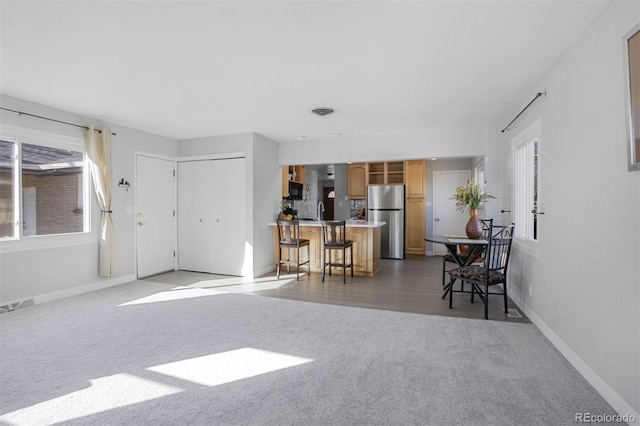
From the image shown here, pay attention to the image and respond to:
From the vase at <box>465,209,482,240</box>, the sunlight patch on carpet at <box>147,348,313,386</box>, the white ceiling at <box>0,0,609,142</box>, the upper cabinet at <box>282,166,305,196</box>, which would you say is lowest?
the sunlight patch on carpet at <box>147,348,313,386</box>

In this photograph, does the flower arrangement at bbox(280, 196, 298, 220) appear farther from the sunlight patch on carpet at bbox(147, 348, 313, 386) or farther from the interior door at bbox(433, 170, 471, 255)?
the interior door at bbox(433, 170, 471, 255)

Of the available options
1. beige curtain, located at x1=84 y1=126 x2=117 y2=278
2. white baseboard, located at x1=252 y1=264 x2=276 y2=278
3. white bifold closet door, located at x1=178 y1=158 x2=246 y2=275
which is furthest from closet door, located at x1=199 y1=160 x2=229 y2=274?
beige curtain, located at x1=84 y1=126 x2=117 y2=278

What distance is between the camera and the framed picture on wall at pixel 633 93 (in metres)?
1.66

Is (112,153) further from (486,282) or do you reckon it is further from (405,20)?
(486,282)

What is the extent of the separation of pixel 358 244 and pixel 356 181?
2.56 metres

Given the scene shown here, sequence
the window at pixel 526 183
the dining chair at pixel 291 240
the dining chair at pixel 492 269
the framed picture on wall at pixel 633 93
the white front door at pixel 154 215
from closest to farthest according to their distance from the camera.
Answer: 1. the framed picture on wall at pixel 633 93
2. the dining chair at pixel 492 269
3. the window at pixel 526 183
4. the dining chair at pixel 291 240
5. the white front door at pixel 154 215

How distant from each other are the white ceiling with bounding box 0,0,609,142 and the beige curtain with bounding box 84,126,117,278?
0.39 meters

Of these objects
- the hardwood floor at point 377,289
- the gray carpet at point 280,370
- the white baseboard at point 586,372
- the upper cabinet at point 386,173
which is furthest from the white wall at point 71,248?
the white baseboard at point 586,372

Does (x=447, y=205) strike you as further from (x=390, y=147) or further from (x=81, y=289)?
(x=81, y=289)

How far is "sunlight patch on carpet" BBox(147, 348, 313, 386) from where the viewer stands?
2207 millimetres

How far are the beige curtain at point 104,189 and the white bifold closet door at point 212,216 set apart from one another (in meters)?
→ 1.35

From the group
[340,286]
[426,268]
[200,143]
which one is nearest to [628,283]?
[340,286]

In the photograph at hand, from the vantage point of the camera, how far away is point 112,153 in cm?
472

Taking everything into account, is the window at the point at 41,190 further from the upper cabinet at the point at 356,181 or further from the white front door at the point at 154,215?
the upper cabinet at the point at 356,181
